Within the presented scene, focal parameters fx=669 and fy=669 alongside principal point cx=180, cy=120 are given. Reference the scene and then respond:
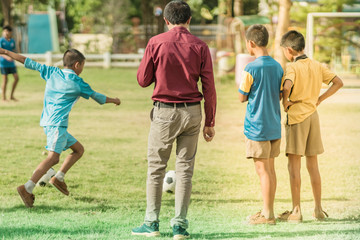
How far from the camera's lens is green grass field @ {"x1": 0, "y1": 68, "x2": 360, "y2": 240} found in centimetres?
565

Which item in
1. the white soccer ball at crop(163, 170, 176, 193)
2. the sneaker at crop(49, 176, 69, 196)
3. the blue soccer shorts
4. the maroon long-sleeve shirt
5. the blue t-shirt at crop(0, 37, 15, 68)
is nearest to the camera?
the maroon long-sleeve shirt

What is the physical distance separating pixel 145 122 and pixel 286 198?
7.03m

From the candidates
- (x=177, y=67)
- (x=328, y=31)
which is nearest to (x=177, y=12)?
(x=177, y=67)

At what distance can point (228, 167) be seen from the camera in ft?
30.3

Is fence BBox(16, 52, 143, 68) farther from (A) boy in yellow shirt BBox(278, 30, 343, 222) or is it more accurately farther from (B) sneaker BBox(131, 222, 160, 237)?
(B) sneaker BBox(131, 222, 160, 237)

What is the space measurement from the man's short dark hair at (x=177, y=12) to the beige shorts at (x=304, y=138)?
157cm

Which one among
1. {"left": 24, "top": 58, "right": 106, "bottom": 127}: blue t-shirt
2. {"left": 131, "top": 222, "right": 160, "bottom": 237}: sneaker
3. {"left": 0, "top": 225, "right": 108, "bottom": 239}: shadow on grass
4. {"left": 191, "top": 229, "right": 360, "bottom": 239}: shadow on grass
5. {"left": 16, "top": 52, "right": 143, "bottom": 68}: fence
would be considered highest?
{"left": 24, "top": 58, "right": 106, "bottom": 127}: blue t-shirt

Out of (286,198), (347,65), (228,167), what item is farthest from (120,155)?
(347,65)

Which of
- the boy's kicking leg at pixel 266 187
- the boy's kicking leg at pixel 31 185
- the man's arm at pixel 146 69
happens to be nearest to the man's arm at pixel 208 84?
the man's arm at pixel 146 69

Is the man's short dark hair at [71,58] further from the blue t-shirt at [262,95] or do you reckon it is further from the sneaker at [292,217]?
the sneaker at [292,217]

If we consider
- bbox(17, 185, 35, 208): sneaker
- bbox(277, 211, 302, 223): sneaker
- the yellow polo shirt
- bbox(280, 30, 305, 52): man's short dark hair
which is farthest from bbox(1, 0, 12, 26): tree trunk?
bbox(277, 211, 302, 223): sneaker

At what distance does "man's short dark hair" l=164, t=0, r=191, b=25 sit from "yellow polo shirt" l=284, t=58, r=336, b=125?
1.25 meters

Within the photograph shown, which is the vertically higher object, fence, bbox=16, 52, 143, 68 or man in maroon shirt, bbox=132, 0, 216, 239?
man in maroon shirt, bbox=132, 0, 216, 239

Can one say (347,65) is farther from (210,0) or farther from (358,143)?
(210,0)
